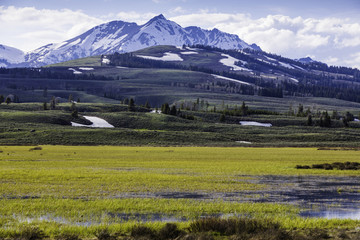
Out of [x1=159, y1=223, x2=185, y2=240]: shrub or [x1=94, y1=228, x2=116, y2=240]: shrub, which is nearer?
[x1=94, y1=228, x2=116, y2=240]: shrub

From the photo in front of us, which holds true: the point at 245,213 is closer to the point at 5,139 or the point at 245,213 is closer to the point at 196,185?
the point at 196,185

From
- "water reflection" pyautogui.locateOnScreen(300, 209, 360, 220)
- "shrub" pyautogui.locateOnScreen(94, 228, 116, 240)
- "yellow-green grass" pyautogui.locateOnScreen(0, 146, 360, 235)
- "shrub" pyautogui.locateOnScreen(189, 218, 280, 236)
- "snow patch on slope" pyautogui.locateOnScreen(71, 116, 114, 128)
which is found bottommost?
"snow patch on slope" pyautogui.locateOnScreen(71, 116, 114, 128)

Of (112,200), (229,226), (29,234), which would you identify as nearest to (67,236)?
(29,234)

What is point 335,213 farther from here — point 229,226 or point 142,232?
point 142,232

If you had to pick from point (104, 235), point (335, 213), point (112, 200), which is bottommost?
point (112, 200)

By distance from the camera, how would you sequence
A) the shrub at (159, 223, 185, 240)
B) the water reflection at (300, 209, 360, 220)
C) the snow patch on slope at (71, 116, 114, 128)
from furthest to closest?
the snow patch on slope at (71, 116, 114, 128) → the water reflection at (300, 209, 360, 220) → the shrub at (159, 223, 185, 240)

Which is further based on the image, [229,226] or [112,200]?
[112,200]

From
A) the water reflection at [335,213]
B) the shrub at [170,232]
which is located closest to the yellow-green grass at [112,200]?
the water reflection at [335,213]

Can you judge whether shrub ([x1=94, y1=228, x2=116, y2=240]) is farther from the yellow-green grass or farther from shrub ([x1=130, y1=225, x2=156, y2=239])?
shrub ([x1=130, y1=225, x2=156, y2=239])

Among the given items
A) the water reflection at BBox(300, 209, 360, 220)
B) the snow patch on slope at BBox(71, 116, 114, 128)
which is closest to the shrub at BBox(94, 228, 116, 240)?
the water reflection at BBox(300, 209, 360, 220)

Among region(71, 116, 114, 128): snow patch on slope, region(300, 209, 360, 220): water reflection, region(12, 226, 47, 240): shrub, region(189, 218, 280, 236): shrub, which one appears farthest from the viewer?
region(71, 116, 114, 128): snow patch on slope

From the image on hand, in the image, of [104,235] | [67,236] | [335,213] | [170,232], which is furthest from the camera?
[335,213]

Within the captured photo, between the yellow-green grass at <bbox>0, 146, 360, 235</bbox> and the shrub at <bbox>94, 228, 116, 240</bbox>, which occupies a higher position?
the shrub at <bbox>94, 228, 116, 240</bbox>

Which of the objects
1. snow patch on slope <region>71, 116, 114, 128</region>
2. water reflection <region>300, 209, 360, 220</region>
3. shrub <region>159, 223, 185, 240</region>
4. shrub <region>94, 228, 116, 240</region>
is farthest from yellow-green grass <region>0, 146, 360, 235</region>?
snow patch on slope <region>71, 116, 114, 128</region>
